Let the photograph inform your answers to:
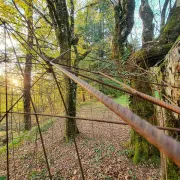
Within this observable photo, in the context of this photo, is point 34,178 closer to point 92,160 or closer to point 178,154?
point 92,160

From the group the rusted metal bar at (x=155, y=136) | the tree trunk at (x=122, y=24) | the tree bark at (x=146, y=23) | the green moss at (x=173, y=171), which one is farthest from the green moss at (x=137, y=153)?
the rusted metal bar at (x=155, y=136)

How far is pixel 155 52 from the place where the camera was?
322 centimetres

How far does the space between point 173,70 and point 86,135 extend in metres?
4.64

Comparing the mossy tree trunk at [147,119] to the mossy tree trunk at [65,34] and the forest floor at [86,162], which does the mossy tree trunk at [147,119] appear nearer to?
the forest floor at [86,162]

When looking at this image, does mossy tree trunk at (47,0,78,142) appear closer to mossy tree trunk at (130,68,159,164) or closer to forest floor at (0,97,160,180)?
forest floor at (0,97,160,180)

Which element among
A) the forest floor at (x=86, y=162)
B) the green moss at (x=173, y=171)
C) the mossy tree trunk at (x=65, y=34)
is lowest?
the forest floor at (x=86, y=162)

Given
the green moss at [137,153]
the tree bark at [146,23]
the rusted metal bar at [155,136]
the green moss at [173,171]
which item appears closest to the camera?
the rusted metal bar at [155,136]

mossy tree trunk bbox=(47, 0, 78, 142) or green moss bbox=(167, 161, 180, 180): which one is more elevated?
mossy tree trunk bbox=(47, 0, 78, 142)

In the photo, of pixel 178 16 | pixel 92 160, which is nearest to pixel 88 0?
pixel 178 16

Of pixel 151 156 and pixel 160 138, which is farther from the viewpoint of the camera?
pixel 151 156

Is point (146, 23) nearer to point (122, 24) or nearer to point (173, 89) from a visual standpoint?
point (122, 24)

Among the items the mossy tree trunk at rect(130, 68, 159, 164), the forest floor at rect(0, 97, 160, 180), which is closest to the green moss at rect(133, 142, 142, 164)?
the mossy tree trunk at rect(130, 68, 159, 164)

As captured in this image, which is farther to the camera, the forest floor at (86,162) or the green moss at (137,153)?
the green moss at (137,153)

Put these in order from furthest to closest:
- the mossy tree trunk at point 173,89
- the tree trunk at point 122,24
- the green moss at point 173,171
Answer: the tree trunk at point 122,24, the green moss at point 173,171, the mossy tree trunk at point 173,89
